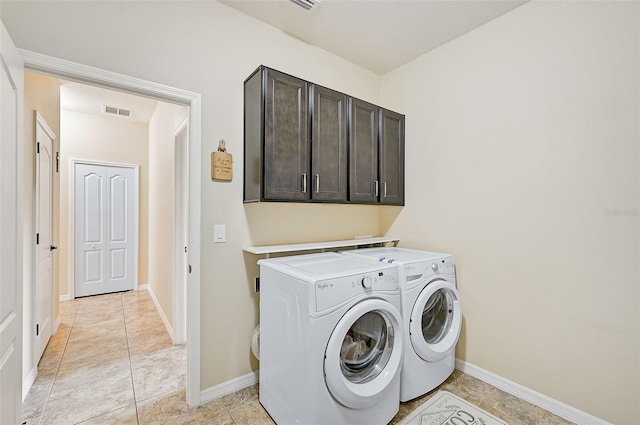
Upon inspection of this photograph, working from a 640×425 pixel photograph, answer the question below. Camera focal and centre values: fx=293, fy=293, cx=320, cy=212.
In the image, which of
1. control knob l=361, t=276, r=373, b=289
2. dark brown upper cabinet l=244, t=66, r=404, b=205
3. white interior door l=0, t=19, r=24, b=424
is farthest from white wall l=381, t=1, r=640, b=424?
white interior door l=0, t=19, r=24, b=424

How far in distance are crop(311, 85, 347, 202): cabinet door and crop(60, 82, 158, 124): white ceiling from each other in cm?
249

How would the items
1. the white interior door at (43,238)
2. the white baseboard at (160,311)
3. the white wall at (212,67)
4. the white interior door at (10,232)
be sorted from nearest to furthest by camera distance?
the white interior door at (10,232) → the white wall at (212,67) → the white interior door at (43,238) → the white baseboard at (160,311)

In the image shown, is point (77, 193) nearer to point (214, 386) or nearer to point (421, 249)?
point (214, 386)

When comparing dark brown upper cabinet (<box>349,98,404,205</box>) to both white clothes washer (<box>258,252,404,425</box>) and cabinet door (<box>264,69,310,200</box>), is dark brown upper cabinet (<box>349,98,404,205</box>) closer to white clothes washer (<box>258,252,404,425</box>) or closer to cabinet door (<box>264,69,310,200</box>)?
cabinet door (<box>264,69,310,200</box>)

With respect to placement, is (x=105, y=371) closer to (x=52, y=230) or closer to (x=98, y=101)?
(x=52, y=230)

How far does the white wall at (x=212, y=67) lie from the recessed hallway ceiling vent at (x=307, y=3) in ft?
1.10

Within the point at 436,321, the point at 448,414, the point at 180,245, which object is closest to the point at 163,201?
the point at 180,245

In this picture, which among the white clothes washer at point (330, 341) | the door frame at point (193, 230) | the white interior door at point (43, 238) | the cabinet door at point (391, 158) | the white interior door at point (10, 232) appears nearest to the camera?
the white interior door at point (10, 232)

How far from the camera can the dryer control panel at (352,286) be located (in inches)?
57.4

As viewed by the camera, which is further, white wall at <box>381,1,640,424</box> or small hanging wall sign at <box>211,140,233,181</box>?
small hanging wall sign at <box>211,140,233,181</box>

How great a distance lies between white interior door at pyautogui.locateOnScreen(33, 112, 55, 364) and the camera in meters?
2.35

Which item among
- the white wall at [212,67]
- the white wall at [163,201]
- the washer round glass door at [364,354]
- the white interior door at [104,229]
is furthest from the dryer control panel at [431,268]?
the white interior door at [104,229]

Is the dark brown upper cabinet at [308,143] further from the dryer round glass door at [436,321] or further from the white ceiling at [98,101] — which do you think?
the white ceiling at [98,101]

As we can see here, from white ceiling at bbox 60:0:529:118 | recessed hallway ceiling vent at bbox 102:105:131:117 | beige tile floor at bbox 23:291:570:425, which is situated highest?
recessed hallway ceiling vent at bbox 102:105:131:117
